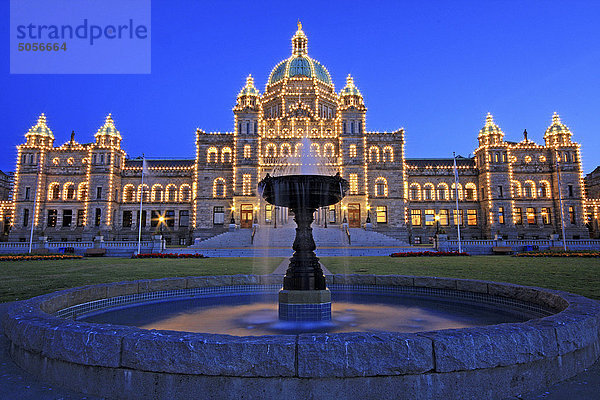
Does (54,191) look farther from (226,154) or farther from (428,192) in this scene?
(428,192)

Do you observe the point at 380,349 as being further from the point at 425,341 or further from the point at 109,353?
the point at 109,353

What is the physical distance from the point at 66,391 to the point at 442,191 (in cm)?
5968

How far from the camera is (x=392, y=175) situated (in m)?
52.8

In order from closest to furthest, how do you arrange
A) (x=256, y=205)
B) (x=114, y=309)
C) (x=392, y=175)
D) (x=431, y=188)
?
1. (x=114, y=309)
2. (x=256, y=205)
3. (x=392, y=175)
4. (x=431, y=188)

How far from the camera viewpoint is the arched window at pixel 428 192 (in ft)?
190

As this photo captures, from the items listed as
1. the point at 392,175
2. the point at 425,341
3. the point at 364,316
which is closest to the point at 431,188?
the point at 392,175

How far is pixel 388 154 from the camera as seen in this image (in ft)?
177

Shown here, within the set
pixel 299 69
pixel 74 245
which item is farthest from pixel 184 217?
pixel 299 69

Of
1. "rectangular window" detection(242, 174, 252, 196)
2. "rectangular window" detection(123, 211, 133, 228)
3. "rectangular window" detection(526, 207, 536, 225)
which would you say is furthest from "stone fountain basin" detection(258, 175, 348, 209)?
"rectangular window" detection(526, 207, 536, 225)

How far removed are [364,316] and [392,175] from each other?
154 ft

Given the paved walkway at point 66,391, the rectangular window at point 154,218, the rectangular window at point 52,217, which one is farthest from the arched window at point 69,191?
the paved walkway at point 66,391

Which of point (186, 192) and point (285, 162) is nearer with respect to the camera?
point (285, 162)

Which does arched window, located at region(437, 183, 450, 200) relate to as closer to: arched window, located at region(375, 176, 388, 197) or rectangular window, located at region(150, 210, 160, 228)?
arched window, located at region(375, 176, 388, 197)

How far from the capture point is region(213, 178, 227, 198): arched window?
172ft
